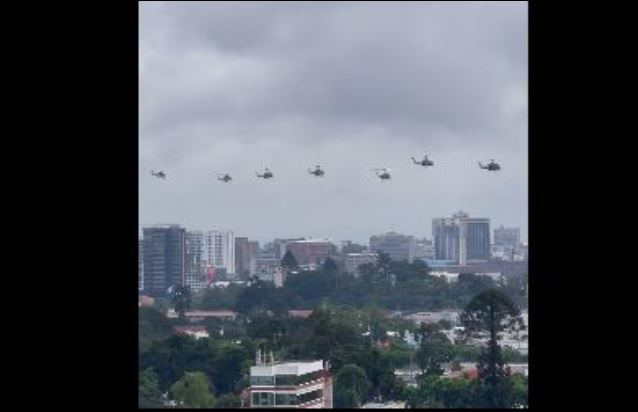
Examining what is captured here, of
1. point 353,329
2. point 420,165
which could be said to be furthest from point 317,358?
point 420,165

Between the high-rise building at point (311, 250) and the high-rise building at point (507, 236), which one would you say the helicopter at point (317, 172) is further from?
the high-rise building at point (507, 236)

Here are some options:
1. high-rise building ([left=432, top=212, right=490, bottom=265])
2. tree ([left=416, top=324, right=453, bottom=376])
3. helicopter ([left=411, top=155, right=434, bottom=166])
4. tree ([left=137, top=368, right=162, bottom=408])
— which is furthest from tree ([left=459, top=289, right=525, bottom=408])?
tree ([left=137, top=368, right=162, bottom=408])

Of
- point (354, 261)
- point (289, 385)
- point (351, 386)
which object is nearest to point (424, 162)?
point (354, 261)
